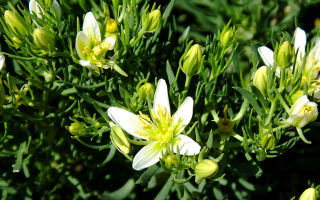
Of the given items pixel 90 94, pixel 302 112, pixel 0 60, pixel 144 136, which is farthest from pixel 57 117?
pixel 302 112

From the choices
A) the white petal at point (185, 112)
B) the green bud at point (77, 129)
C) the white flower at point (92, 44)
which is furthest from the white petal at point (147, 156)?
the white flower at point (92, 44)

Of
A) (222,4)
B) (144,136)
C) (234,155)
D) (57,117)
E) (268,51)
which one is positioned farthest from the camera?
(222,4)

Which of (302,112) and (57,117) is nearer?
(302,112)

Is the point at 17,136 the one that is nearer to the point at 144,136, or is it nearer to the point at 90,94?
the point at 90,94

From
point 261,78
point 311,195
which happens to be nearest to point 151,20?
point 261,78

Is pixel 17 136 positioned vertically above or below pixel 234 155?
above

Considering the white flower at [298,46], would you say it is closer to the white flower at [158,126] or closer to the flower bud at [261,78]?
the flower bud at [261,78]

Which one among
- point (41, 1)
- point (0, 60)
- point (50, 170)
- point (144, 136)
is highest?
point (41, 1)

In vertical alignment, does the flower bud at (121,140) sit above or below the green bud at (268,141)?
above
